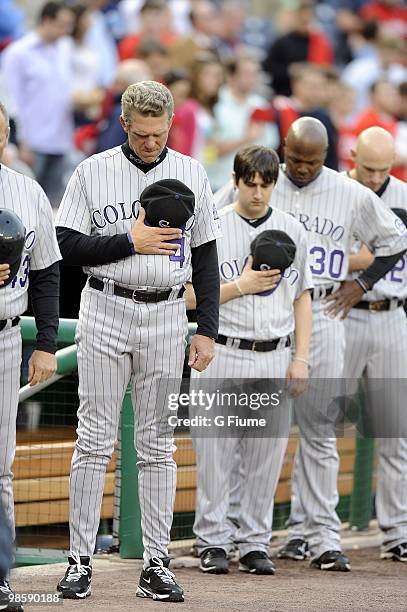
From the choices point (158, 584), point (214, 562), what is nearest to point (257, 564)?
point (214, 562)

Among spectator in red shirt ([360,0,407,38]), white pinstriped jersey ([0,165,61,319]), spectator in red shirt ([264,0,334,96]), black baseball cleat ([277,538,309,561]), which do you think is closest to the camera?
white pinstriped jersey ([0,165,61,319])

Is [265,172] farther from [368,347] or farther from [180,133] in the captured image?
[180,133]

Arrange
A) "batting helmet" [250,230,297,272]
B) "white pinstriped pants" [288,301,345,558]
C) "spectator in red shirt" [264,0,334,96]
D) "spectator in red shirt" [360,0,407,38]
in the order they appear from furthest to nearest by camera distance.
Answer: "spectator in red shirt" [360,0,407,38], "spectator in red shirt" [264,0,334,96], "white pinstriped pants" [288,301,345,558], "batting helmet" [250,230,297,272]

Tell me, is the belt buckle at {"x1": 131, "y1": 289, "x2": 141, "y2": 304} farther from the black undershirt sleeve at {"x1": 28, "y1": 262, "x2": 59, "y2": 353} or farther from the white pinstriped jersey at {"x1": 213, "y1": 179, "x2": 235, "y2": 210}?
the white pinstriped jersey at {"x1": 213, "y1": 179, "x2": 235, "y2": 210}

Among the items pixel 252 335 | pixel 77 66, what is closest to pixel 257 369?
pixel 252 335

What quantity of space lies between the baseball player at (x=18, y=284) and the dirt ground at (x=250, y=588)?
1.89ft

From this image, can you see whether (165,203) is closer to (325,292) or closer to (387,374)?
(325,292)

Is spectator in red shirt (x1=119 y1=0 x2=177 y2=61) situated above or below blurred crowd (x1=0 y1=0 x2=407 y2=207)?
above

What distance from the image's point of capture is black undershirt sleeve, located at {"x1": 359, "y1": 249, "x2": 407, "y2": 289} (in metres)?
6.59

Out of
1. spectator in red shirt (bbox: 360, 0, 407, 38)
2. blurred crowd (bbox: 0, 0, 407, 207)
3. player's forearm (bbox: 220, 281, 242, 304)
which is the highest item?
spectator in red shirt (bbox: 360, 0, 407, 38)

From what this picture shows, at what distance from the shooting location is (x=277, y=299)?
6.12 meters

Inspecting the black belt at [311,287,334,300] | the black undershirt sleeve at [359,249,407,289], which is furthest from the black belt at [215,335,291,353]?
the black undershirt sleeve at [359,249,407,289]

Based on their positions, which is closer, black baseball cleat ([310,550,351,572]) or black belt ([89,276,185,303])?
black belt ([89,276,185,303])

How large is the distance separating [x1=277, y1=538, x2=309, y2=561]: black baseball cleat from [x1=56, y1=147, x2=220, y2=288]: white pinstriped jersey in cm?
196
